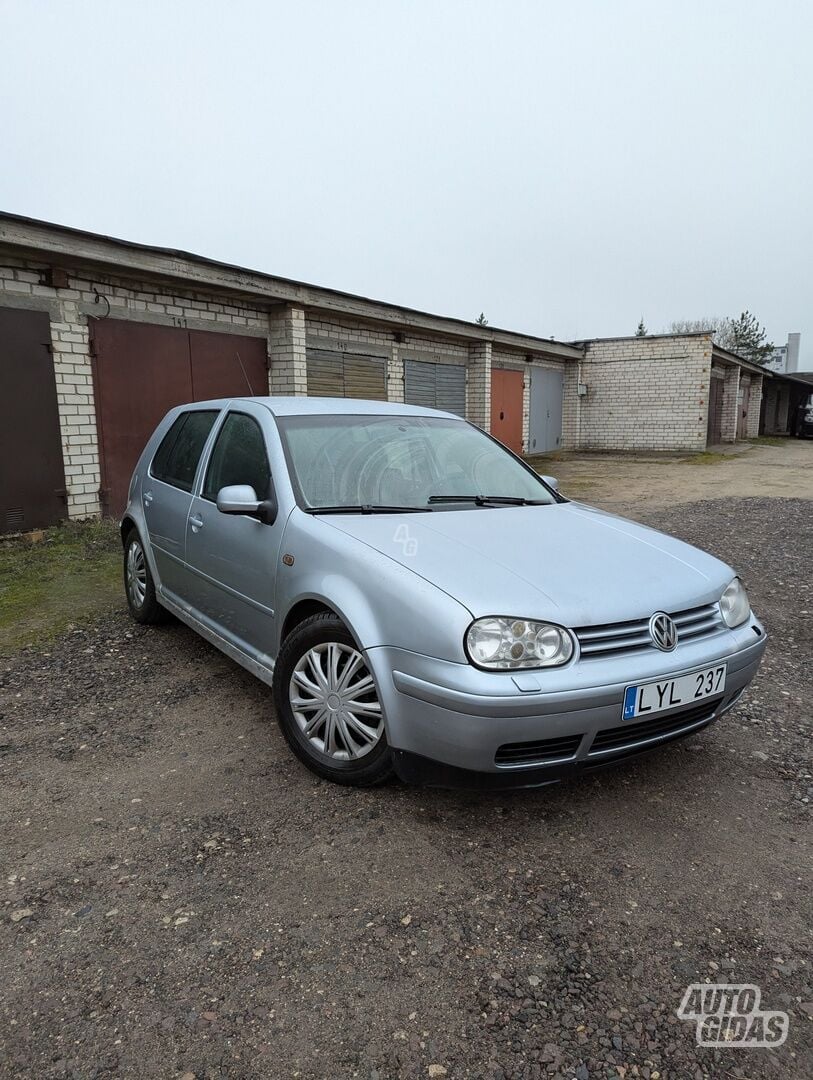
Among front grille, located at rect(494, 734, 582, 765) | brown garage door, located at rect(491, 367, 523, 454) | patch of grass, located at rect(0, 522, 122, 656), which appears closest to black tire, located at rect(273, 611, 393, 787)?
front grille, located at rect(494, 734, 582, 765)

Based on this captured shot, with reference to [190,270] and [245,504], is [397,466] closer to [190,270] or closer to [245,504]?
[245,504]

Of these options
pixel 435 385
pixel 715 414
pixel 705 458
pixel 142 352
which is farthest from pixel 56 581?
pixel 715 414

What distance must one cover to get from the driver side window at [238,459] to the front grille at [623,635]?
1608 mm

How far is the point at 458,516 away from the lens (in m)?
2.98

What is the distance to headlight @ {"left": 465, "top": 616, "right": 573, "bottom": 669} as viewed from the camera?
2189mm

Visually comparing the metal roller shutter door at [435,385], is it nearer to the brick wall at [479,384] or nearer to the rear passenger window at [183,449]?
the brick wall at [479,384]

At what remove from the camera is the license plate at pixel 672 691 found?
7.43 feet

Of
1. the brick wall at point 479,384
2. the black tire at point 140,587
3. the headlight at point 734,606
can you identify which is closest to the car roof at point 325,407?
the black tire at point 140,587

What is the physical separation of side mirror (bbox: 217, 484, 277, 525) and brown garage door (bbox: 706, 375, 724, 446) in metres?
24.2

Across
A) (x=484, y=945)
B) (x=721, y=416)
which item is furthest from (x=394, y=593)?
(x=721, y=416)

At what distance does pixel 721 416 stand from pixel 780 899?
27.8 meters

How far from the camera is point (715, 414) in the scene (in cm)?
2584

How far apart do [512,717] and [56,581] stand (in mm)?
5130

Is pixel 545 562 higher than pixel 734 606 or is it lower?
higher
